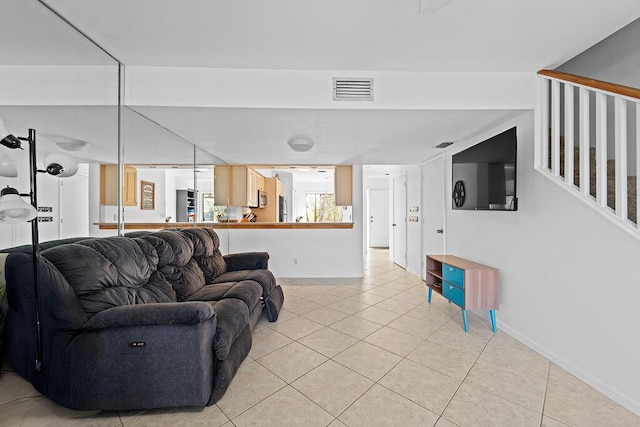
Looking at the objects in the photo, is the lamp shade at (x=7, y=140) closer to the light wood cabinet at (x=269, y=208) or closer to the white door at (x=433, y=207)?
the white door at (x=433, y=207)

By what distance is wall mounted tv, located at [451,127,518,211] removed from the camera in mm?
2594

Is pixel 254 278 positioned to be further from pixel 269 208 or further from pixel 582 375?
pixel 269 208

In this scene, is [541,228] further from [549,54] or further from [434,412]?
[434,412]

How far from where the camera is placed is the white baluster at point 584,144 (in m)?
1.99

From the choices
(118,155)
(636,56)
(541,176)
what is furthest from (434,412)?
(118,155)

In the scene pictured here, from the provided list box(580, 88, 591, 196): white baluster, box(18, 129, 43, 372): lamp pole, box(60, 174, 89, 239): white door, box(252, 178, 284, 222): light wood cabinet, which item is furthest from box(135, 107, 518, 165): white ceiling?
box(252, 178, 284, 222): light wood cabinet

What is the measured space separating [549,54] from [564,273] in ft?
5.52

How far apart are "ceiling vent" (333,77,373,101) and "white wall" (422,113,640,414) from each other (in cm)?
151

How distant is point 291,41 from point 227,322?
79.4 inches

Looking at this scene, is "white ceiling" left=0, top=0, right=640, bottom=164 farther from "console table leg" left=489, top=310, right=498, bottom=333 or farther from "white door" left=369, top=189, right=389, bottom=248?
"white door" left=369, top=189, right=389, bottom=248

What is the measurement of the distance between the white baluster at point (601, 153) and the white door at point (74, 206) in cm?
371

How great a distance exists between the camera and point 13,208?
1427mm

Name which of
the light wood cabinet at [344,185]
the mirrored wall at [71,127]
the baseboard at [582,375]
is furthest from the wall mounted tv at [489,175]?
the mirrored wall at [71,127]

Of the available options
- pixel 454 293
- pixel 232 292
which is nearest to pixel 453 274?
pixel 454 293
